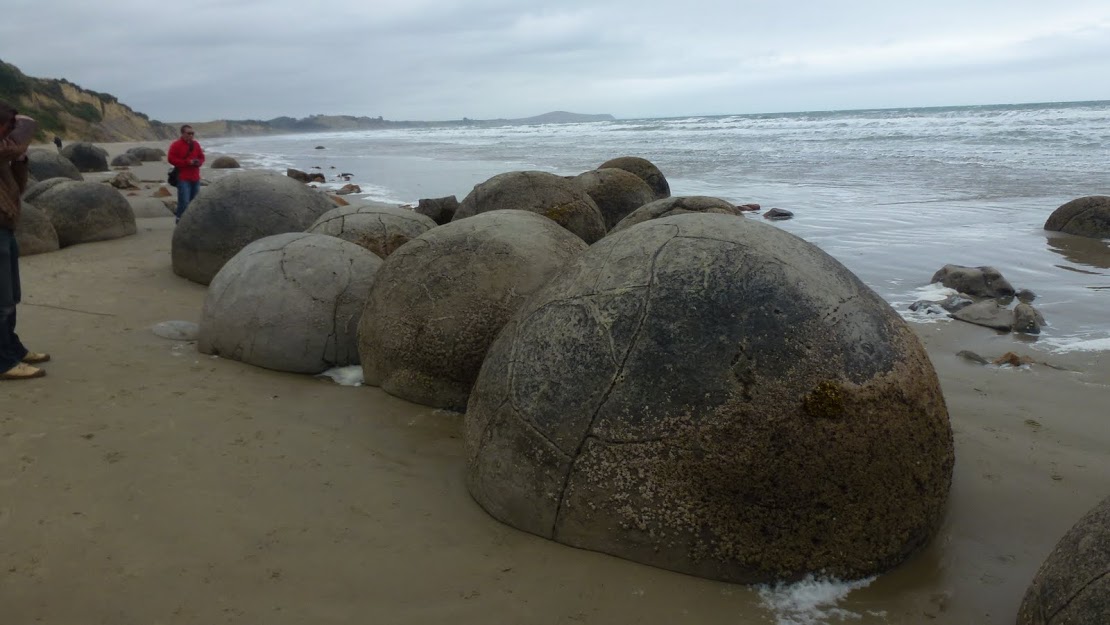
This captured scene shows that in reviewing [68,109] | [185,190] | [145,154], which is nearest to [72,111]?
[68,109]

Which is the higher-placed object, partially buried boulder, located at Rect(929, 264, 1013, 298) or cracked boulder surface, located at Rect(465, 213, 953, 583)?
cracked boulder surface, located at Rect(465, 213, 953, 583)

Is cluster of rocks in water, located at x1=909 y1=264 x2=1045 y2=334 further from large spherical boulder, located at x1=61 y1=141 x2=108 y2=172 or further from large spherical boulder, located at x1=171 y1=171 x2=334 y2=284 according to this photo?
large spherical boulder, located at x1=61 y1=141 x2=108 y2=172

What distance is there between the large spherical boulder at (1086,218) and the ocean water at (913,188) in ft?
0.98

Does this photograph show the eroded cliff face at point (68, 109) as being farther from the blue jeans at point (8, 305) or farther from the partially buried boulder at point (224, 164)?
the blue jeans at point (8, 305)

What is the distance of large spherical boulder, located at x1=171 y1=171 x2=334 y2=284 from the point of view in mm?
8023

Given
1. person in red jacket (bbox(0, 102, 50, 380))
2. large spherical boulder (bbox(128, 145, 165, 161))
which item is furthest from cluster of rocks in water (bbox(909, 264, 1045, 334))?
large spherical boulder (bbox(128, 145, 165, 161))

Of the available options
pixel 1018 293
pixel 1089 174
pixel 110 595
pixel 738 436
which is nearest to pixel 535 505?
pixel 738 436

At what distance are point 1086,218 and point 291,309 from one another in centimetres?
1038

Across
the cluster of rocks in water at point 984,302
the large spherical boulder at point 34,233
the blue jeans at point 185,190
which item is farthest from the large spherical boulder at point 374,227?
the blue jeans at point 185,190

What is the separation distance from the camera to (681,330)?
10.1ft

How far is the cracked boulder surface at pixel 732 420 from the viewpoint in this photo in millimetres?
2941

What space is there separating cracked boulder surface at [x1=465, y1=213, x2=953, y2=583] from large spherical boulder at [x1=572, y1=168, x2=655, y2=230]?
23.6 feet

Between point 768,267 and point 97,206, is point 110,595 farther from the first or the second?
point 97,206

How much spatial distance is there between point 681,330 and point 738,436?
448 mm
